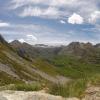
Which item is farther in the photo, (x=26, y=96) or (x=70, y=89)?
(x=70, y=89)

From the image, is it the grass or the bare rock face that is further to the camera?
the grass

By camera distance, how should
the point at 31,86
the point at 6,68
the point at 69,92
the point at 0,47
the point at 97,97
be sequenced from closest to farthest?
1. the point at 97,97
2. the point at 69,92
3. the point at 31,86
4. the point at 6,68
5. the point at 0,47

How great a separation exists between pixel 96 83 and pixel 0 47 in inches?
6640

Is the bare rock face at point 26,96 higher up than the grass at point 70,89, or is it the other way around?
the grass at point 70,89

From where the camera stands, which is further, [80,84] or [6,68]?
[6,68]

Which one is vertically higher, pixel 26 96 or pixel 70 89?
pixel 70 89

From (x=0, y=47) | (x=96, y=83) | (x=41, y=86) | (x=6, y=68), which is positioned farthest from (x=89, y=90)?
(x=0, y=47)

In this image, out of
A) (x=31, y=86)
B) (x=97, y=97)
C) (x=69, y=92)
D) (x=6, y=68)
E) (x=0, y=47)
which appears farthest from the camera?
(x=0, y=47)

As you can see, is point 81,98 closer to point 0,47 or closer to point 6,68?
point 6,68

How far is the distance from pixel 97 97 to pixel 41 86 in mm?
3084

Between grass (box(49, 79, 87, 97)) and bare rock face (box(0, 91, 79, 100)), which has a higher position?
grass (box(49, 79, 87, 97))

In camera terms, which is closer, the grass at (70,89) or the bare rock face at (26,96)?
the bare rock face at (26,96)

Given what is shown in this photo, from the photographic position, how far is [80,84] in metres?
14.7

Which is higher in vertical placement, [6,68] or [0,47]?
[0,47]
